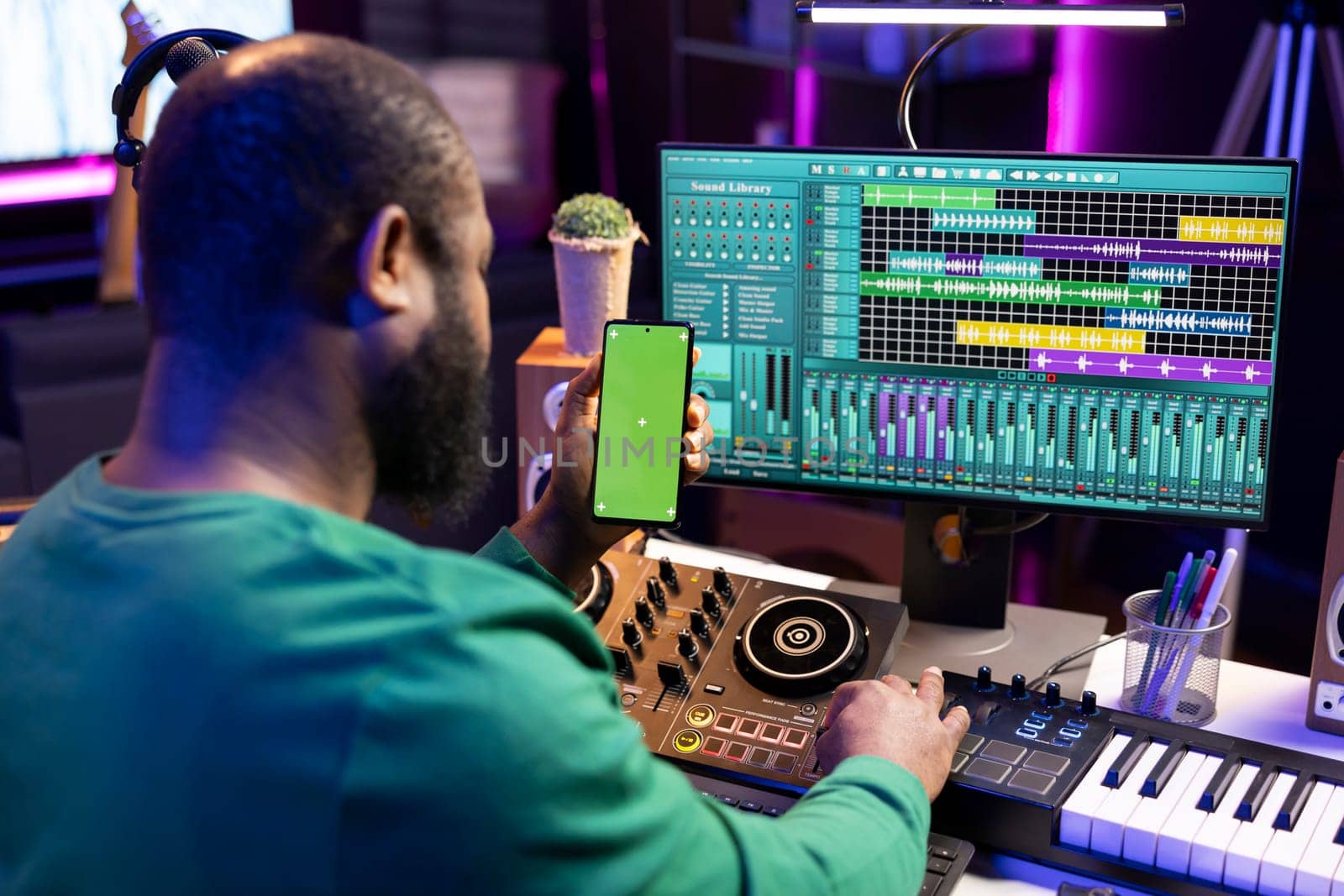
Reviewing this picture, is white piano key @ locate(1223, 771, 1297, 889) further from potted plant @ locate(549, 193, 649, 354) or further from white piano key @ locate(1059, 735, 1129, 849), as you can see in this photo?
potted plant @ locate(549, 193, 649, 354)

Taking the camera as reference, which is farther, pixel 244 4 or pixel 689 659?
pixel 244 4

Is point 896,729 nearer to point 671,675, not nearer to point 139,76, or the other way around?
point 671,675

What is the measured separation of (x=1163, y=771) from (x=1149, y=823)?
0.08 meters

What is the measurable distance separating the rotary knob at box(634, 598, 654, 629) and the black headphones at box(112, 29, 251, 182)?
0.67 m

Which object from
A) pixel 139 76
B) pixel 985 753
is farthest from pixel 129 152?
pixel 985 753

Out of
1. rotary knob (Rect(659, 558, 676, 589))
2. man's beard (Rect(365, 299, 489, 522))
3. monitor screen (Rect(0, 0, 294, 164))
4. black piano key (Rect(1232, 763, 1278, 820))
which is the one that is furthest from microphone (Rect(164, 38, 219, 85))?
monitor screen (Rect(0, 0, 294, 164))

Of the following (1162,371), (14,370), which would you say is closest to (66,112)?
(14,370)

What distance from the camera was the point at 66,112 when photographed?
329 centimetres

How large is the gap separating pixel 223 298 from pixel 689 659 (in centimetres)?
68

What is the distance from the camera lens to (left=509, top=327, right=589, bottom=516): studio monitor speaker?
5.60ft

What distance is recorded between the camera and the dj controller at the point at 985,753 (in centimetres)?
105

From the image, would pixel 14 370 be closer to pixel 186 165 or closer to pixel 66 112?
pixel 66 112

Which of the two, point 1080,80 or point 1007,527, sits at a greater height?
point 1080,80

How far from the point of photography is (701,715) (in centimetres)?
125
